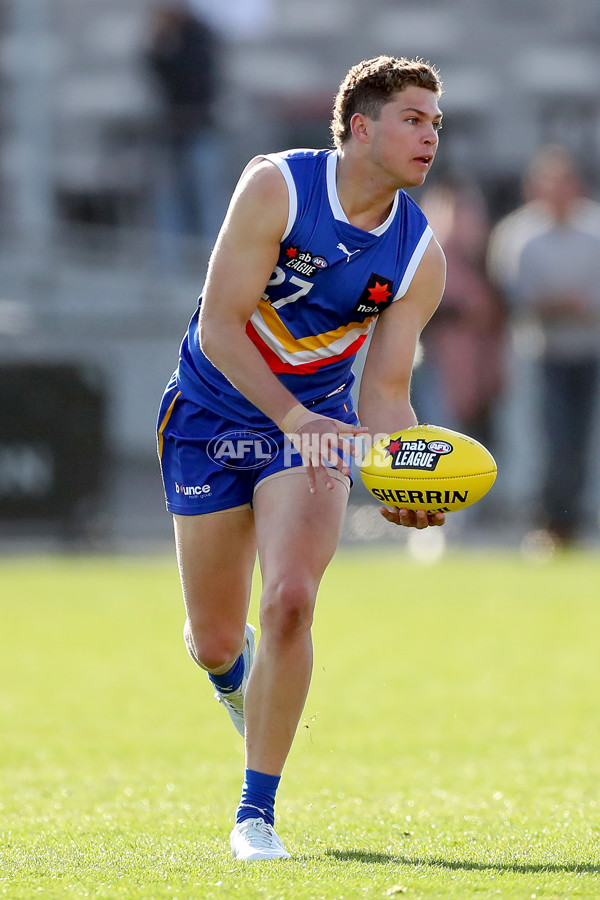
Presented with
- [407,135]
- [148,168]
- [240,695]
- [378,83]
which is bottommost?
[148,168]

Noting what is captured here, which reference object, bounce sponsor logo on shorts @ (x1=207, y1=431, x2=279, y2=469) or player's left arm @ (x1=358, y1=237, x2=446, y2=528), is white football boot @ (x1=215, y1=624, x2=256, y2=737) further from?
player's left arm @ (x1=358, y1=237, x2=446, y2=528)

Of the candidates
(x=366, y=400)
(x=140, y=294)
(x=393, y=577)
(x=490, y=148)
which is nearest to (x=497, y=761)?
(x=366, y=400)

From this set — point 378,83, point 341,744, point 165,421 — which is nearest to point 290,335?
point 165,421

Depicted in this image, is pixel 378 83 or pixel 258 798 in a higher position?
pixel 378 83

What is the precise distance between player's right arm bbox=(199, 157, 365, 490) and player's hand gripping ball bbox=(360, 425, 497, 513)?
7.2 inches

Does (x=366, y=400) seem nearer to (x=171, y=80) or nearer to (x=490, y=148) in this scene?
(x=171, y=80)

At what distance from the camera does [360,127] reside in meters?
4.84

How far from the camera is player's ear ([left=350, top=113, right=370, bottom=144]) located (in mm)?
4812

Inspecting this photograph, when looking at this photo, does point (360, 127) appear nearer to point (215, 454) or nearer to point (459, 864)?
point (215, 454)

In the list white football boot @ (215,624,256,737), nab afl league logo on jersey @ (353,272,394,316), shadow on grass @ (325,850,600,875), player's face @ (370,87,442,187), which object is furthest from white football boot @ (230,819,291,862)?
player's face @ (370,87,442,187)

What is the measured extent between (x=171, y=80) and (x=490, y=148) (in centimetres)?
693

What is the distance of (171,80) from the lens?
16.0 meters

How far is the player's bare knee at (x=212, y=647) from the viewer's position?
5.39 m

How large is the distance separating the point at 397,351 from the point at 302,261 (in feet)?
1.55
